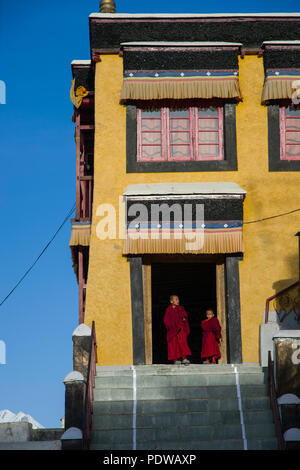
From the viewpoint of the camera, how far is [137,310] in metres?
17.2

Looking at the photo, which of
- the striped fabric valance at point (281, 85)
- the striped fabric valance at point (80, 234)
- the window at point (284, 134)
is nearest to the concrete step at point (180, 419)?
the striped fabric valance at point (80, 234)

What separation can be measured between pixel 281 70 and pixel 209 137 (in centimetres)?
190

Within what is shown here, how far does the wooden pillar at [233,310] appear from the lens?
17047mm

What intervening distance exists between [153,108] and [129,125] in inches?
23.7

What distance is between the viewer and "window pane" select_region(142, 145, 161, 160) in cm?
1809

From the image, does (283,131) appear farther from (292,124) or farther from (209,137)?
(209,137)

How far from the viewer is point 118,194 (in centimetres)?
1773

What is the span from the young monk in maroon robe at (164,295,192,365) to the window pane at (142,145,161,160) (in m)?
2.79

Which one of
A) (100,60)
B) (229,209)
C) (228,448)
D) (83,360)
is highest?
(100,60)

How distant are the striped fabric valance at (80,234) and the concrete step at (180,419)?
203 inches

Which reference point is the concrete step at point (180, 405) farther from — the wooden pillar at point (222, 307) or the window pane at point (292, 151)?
the window pane at point (292, 151)

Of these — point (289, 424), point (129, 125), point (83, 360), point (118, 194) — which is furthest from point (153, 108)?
point (289, 424)

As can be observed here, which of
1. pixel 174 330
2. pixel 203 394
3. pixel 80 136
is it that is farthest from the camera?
pixel 80 136

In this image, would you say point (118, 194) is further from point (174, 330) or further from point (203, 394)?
point (203, 394)
